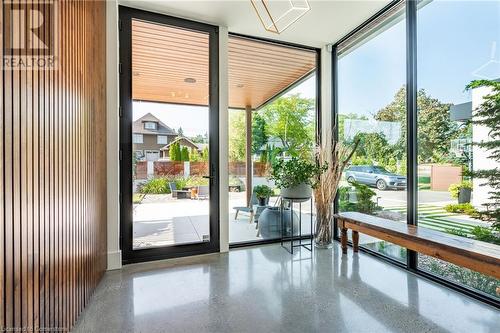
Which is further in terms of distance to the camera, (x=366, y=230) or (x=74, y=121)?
(x=366, y=230)

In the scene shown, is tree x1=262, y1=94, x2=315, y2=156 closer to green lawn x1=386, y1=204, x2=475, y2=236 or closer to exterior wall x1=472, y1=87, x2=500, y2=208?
green lawn x1=386, y1=204, x2=475, y2=236

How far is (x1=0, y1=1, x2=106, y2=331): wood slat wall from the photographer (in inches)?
44.9

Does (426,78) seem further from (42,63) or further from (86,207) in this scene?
(86,207)

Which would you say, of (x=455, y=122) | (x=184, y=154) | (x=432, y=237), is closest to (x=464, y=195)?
(x=432, y=237)

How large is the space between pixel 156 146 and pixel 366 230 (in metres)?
2.67

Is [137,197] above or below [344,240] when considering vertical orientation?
above

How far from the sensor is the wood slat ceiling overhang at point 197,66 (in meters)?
3.21

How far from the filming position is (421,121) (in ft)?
9.14

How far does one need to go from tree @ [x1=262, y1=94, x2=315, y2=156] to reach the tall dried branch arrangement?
1.35 ft

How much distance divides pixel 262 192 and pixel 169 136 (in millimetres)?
1541

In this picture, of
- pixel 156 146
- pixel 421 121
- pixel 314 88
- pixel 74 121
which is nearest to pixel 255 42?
pixel 314 88

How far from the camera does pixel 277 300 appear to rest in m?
2.26

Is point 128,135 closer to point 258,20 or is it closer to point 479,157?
point 258,20

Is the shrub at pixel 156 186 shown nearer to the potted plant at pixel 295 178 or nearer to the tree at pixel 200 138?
the tree at pixel 200 138
